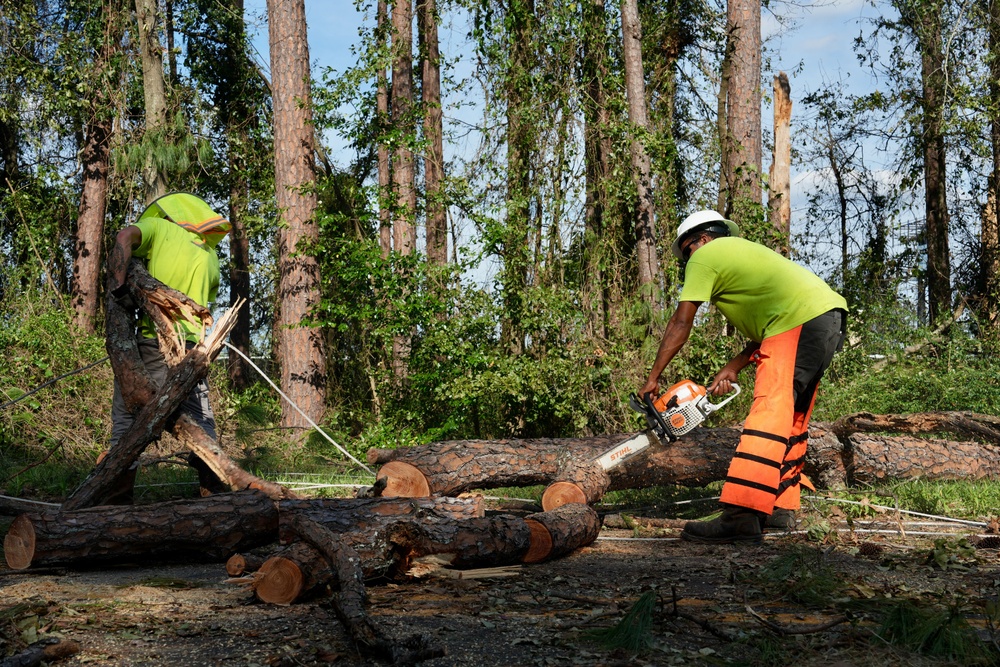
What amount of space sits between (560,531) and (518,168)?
6250 millimetres

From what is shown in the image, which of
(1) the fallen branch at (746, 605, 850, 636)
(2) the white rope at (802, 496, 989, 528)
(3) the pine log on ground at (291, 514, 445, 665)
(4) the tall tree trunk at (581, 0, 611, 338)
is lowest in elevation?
(2) the white rope at (802, 496, 989, 528)

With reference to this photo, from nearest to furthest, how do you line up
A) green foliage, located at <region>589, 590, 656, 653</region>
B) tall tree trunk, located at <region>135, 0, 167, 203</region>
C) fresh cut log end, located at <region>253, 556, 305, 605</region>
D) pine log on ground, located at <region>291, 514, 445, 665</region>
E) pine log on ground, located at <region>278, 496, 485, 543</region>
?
pine log on ground, located at <region>291, 514, 445, 665</region>
green foliage, located at <region>589, 590, 656, 653</region>
fresh cut log end, located at <region>253, 556, 305, 605</region>
pine log on ground, located at <region>278, 496, 485, 543</region>
tall tree trunk, located at <region>135, 0, 167, 203</region>

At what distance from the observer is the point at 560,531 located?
490 cm

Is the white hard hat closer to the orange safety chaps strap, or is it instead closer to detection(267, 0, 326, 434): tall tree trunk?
the orange safety chaps strap

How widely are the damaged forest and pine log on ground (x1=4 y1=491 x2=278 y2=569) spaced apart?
0.06 ft

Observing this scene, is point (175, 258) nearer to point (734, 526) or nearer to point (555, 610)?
point (555, 610)

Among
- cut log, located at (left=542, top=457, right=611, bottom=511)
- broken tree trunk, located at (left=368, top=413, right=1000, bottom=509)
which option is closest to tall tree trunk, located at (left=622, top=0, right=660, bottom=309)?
broken tree trunk, located at (left=368, top=413, right=1000, bottom=509)

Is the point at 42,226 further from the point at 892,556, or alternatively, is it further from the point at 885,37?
the point at 885,37

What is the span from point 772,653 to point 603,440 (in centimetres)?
384

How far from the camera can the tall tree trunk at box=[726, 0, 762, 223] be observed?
10508 millimetres

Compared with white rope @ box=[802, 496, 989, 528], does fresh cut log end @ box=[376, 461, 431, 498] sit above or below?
above

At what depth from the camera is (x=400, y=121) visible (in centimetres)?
1094

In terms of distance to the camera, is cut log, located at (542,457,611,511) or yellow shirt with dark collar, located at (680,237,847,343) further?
cut log, located at (542,457,611,511)

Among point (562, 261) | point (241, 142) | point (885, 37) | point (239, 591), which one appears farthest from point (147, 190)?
point (885, 37)
